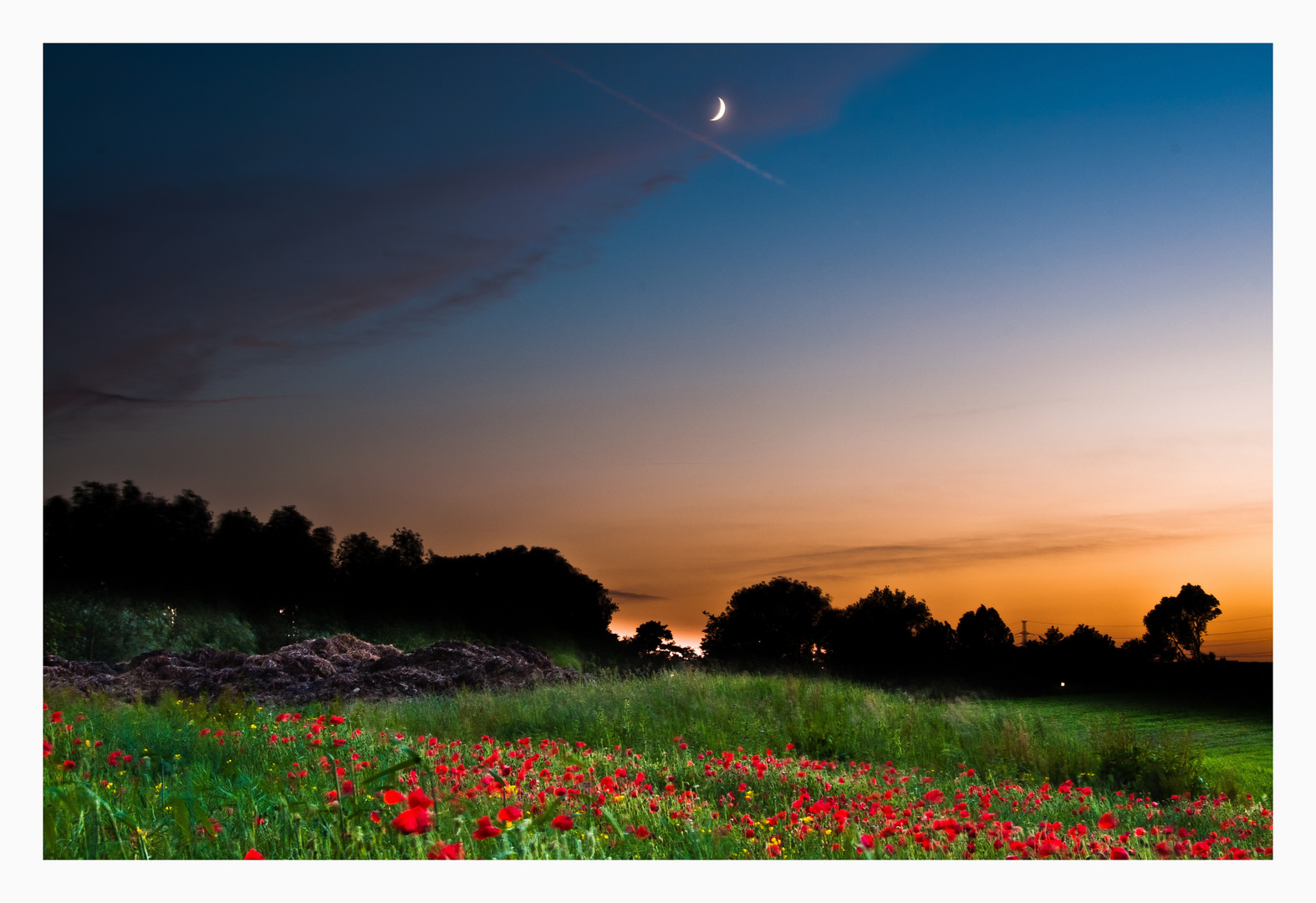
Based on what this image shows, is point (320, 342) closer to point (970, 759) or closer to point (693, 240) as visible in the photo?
point (693, 240)

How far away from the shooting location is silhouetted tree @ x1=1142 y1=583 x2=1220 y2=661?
584cm

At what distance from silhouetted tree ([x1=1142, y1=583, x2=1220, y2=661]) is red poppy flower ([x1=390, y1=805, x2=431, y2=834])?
5.61 m

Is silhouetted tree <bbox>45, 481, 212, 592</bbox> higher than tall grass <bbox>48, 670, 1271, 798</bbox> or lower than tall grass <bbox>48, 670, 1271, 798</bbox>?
higher

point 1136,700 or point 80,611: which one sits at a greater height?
point 80,611


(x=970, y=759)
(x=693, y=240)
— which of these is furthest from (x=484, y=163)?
(x=970, y=759)

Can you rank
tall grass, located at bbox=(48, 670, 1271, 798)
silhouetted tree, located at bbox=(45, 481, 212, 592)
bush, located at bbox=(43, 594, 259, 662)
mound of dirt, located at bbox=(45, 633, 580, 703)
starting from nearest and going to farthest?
1. tall grass, located at bbox=(48, 670, 1271, 798)
2. silhouetted tree, located at bbox=(45, 481, 212, 592)
3. mound of dirt, located at bbox=(45, 633, 580, 703)
4. bush, located at bbox=(43, 594, 259, 662)

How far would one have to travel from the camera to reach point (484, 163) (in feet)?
19.7

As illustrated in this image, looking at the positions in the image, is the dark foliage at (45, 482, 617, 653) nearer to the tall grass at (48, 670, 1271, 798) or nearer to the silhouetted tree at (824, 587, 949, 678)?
the tall grass at (48, 670, 1271, 798)

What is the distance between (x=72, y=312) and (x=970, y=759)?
318 inches

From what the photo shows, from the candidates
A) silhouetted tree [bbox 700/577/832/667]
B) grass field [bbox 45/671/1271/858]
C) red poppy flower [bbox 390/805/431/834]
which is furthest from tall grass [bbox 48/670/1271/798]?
red poppy flower [bbox 390/805/431/834]

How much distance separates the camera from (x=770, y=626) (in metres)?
9.60

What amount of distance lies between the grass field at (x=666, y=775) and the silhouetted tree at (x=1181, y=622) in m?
0.72

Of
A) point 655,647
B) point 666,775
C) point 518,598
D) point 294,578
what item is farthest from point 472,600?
point 666,775

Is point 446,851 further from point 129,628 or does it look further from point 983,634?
point 129,628
